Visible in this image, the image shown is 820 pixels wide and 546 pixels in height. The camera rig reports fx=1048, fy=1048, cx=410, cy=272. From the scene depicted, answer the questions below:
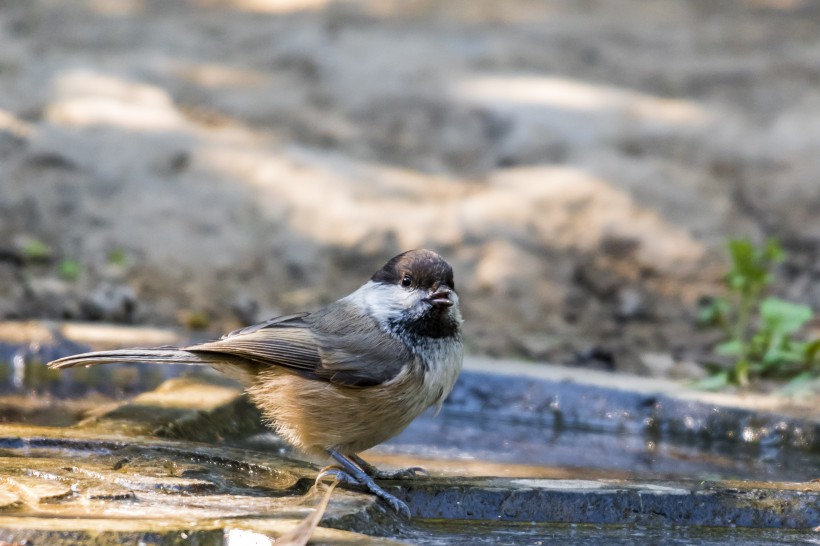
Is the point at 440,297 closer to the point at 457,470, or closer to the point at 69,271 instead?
the point at 457,470

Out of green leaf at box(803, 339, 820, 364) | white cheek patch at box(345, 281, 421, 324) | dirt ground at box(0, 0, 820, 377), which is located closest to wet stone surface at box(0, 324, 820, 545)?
white cheek patch at box(345, 281, 421, 324)

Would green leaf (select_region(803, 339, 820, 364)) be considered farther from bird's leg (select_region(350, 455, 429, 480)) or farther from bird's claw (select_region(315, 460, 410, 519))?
bird's claw (select_region(315, 460, 410, 519))

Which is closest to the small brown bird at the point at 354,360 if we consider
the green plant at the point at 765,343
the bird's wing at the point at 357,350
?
the bird's wing at the point at 357,350

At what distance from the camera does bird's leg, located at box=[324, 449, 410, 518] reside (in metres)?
3.01

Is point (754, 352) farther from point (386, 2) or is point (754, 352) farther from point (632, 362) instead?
point (386, 2)

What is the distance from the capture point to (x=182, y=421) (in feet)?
12.1

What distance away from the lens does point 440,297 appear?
3584 mm

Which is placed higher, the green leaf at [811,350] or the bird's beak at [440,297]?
the bird's beak at [440,297]

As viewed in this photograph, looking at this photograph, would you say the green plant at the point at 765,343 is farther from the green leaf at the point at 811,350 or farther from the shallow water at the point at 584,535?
the shallow water at the point at 584,535

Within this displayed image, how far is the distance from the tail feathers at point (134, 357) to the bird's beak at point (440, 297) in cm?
80

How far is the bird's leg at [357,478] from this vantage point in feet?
9.87

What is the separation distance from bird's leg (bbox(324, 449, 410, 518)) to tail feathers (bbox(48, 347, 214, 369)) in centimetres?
59

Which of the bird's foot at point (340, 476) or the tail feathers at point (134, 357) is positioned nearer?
the bird's foot at point (340, 476)

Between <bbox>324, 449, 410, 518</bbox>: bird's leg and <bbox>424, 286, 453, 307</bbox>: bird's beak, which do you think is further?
<bbox>424, 286, 453, 307</bbox>: bird's beak
